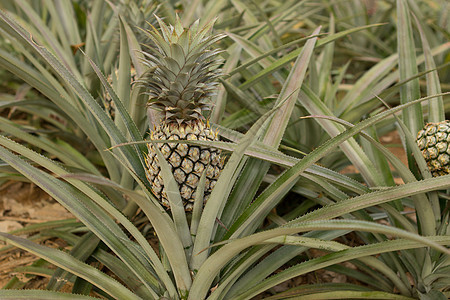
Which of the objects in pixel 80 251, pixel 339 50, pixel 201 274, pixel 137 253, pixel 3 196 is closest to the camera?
pixel 201 274

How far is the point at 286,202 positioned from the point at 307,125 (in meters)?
0.31

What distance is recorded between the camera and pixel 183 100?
95 cm

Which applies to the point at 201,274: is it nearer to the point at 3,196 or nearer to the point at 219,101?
the point at 219,101

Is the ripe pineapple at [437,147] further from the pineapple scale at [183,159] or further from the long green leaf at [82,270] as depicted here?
the long green leaf at [82,270]

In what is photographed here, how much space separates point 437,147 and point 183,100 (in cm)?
68

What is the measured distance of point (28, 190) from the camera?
1.77m

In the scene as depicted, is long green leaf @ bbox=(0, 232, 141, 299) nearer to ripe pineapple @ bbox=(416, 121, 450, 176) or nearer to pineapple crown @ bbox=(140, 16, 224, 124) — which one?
pineapple crown @ bbox=(140, 16, 224, 124)

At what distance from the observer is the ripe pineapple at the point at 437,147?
3.51 feet

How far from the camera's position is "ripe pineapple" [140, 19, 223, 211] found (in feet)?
3.05

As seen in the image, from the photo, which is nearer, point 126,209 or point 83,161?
point 126,209

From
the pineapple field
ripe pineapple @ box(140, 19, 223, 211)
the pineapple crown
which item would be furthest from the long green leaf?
the pineapple crown

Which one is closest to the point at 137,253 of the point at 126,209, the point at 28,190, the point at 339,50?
the point at 126,209

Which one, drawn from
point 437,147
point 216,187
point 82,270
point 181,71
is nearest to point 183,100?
point 181,71

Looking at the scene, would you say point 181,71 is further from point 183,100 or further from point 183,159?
point 183,159
